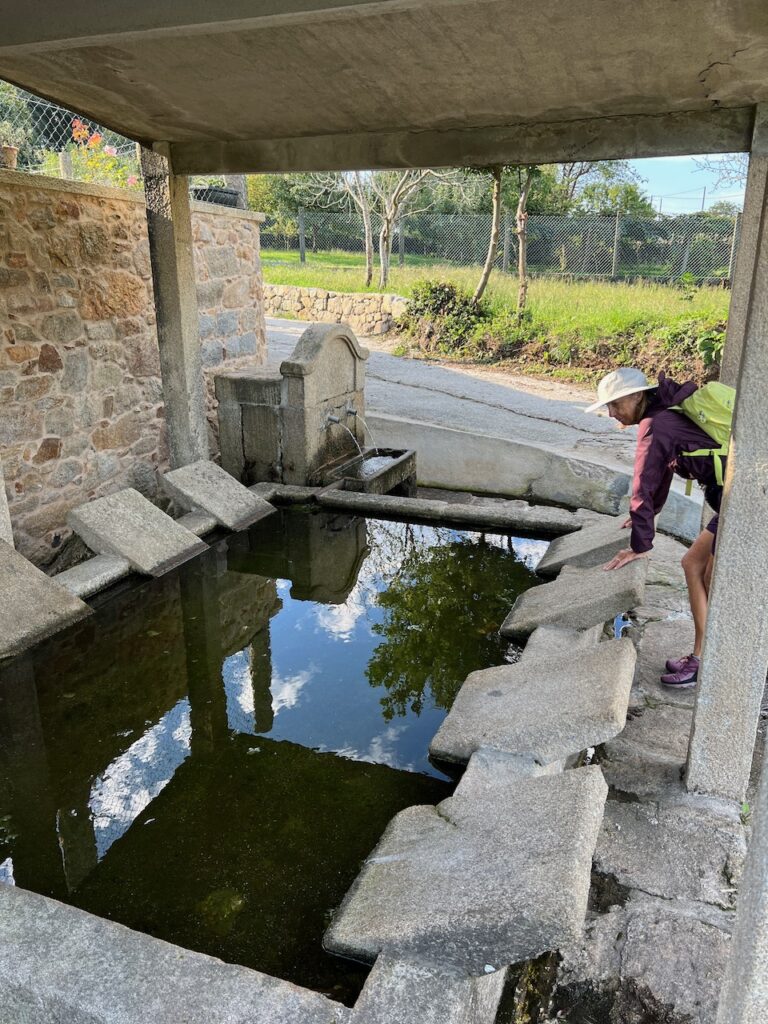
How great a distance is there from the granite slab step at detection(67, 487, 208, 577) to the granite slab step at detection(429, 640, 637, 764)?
2364 millimetres

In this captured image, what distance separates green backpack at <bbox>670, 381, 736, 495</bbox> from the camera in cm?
303

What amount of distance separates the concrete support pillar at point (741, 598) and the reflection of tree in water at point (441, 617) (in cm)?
123

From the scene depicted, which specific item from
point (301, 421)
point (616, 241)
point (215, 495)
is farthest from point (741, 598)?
point (616, 241)

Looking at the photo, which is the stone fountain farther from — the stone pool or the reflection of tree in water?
the stone pool

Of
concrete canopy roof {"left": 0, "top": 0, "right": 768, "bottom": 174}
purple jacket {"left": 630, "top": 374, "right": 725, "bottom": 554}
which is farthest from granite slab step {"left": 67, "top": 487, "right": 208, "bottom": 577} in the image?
purple jacket {"left": 630, "top": 374, "right": 725, "bottom": 554}

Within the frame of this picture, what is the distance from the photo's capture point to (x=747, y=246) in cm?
396

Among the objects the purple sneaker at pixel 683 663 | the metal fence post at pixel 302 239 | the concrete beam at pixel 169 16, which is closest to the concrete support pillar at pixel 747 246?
the purple sneaker at pixel 683 663

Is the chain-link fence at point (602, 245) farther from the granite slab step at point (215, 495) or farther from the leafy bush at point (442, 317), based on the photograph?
the granite slab step at point (215, 495)

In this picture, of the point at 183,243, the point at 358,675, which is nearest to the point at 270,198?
the point at 183,243

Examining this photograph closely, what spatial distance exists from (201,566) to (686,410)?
3159 millimetres

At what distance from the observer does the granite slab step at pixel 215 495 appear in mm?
5582

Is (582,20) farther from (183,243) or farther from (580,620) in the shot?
(183,243)

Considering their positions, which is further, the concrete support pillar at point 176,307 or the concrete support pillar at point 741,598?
the concrete support pillar at point 176,307

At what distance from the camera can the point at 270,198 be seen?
23688 millimetres
